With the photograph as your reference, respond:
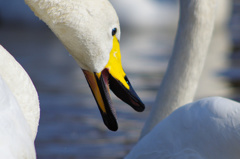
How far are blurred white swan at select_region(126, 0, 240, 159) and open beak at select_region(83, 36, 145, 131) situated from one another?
22 cm

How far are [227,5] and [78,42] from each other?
9074mm

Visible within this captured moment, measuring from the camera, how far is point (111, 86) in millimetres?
3229

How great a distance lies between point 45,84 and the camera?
6684 mm

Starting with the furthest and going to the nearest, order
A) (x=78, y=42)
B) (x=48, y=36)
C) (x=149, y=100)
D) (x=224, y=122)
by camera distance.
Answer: (x=48, y=36), (x=149, y=100), (x=78, y=42), (x=224, y=122)

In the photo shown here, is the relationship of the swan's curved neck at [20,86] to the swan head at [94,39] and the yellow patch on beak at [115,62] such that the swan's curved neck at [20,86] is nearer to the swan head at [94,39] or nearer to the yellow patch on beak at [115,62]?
the swan head at [94,39]

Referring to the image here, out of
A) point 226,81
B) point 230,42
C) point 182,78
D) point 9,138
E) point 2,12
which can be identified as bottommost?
point 2,12

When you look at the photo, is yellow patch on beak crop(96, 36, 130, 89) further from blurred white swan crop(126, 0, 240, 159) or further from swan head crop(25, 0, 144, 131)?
blurred white swan crop(126, 0, 240, 159)

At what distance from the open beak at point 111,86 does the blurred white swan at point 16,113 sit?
402mm

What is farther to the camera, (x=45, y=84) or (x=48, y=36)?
(x=48, y=36)

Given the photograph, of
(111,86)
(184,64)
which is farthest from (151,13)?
(111,86)

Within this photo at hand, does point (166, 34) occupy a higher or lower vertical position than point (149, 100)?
lower

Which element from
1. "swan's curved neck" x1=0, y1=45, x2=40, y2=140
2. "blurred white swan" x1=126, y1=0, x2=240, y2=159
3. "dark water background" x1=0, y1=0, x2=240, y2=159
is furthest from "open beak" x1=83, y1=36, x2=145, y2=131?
"dark water background" x1=0, y1=0, x2=240, y2=159

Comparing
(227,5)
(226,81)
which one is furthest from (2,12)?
(226,81)

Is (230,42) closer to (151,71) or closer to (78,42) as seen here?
(151,71)
